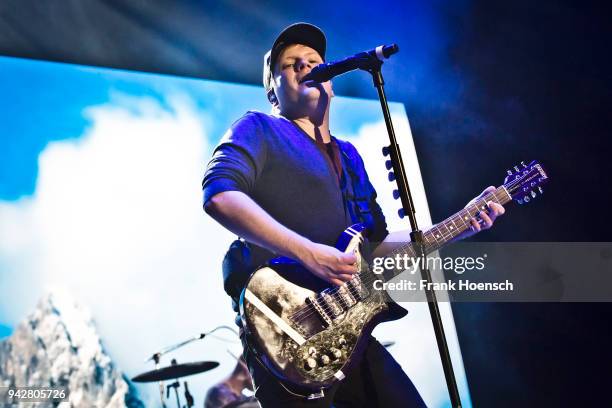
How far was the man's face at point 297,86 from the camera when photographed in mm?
2430

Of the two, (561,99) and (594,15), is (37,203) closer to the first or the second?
(561,99)

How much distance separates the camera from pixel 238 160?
6.68ft

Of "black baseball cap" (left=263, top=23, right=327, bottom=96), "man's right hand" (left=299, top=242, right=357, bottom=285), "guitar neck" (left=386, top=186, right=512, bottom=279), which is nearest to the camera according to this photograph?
"man's right hand" (left=299, top=242, right=357, bottom=285)

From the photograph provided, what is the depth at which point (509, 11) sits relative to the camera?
336 centimetres

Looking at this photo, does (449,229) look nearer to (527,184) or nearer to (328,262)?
(527,184)

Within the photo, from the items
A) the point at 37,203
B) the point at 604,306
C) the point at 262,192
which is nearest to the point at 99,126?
the point at 37,203

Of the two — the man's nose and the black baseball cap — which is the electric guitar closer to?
the man's nose

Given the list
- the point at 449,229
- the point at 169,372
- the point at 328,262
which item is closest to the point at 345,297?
the point at 328,262

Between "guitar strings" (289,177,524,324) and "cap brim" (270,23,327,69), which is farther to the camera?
"cap brim" (270,23,327,69)

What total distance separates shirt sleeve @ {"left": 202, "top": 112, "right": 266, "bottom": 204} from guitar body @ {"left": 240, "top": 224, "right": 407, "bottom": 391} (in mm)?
342

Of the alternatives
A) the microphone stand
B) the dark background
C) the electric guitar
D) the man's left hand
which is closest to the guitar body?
the electric guitar

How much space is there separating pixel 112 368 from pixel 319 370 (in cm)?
114

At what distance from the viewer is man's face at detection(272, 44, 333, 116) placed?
7.97ft

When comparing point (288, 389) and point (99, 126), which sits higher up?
point (99, 126)
